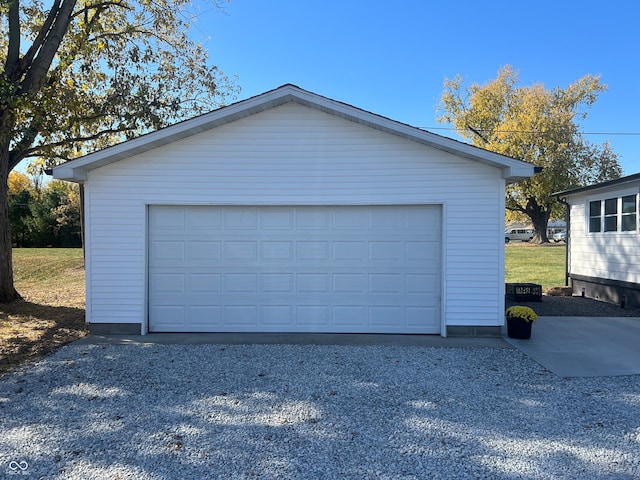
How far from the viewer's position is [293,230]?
23.6 feet

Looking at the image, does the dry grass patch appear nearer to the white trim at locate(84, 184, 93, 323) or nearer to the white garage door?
the white trim at locate(84, 184, 93, 323)

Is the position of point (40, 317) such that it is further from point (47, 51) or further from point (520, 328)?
point (520, 328)

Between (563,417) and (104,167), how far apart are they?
7187mm

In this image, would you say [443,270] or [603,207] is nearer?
[443,270]

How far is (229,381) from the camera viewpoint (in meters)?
4.93

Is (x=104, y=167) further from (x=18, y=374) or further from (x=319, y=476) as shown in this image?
(x=319, y=476)

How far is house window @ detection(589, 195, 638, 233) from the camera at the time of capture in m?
9.55

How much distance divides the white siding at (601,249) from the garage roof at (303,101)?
4915mm

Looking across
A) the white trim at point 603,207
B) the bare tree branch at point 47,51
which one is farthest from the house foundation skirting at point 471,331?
the bare tree branch at point 47,51

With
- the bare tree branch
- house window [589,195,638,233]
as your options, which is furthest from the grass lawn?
the bare tree branch

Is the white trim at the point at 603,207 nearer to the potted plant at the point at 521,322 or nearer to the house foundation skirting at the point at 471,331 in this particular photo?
the potted plant at the point at 521,322

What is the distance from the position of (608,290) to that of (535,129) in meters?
22.7

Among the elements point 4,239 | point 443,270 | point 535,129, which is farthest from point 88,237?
point 535,129

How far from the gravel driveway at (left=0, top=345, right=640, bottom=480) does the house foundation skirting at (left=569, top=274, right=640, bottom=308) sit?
557 cm
